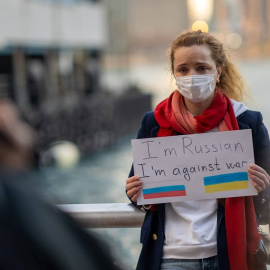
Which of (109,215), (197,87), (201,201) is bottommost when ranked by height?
(109,215)

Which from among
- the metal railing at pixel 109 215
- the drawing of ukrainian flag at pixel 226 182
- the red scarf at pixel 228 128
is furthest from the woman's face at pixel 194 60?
the metal railing at pixel 109 215

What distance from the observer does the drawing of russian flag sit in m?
2.70

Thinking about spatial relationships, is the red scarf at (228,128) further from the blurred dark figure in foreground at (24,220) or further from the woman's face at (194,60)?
the blurred dark figure in foreground at (24,220)

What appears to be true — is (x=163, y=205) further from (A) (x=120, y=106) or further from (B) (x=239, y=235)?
(A) (x=120, y=106)

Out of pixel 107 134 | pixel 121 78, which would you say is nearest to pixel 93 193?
pixel 107 134

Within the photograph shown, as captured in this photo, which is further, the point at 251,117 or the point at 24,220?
the point at 251,117

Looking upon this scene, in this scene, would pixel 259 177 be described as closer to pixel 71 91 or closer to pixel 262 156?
pixel 262 156

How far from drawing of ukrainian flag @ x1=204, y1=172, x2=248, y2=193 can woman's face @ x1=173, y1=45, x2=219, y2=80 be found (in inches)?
17.9

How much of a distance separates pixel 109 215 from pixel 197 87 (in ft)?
2.91

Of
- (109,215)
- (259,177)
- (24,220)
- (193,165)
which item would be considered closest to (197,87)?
(193,165)

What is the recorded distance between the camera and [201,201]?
2.68 meters

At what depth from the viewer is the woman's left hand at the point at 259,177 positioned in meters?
2.64

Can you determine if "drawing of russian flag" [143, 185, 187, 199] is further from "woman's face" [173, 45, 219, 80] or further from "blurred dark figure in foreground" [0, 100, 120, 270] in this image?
"blurred dark figure in foreground" [0, 100, 120, 270]

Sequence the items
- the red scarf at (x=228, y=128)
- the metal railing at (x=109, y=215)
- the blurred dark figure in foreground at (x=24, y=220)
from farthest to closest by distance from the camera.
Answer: the metal railing at (x=109, y=215) → the red scarf at (x=228, y=128) → the blurred dark figure in foreground at (x=24, y=220)
